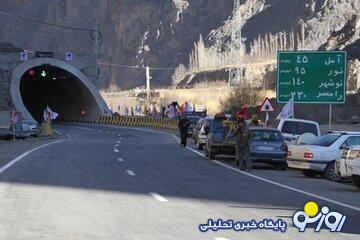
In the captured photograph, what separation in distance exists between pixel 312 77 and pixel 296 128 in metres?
4.45

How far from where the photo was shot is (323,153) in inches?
922

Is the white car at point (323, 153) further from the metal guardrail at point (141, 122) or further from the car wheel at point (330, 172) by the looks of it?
the metal guardrail at point (141, 122)

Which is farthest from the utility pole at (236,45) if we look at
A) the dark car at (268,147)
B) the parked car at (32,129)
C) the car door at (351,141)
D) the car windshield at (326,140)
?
the car door at (351,141)

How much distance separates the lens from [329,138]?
80.1 ft

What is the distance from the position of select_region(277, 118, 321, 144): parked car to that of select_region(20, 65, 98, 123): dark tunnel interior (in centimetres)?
5492

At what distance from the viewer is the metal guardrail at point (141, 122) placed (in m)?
69.2

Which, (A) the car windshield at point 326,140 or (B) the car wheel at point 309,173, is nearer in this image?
(A) the car windshield at point 326,140

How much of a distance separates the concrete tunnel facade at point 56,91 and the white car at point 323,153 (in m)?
52.7

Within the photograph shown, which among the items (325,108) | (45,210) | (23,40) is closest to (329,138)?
(45,210)

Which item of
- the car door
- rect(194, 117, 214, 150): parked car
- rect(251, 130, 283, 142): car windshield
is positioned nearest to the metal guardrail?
rect(194, 117, 214, 150): parked car

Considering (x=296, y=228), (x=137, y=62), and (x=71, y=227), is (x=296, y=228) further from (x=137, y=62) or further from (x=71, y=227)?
(x=137, y=62)

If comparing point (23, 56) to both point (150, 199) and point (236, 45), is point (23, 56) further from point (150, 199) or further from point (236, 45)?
point (150, 199)

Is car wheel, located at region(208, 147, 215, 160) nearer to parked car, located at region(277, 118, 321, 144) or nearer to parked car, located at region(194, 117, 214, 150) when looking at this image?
parked car, located at region(277, 118, 321, 144)

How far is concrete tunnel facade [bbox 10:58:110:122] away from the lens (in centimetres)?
8100
